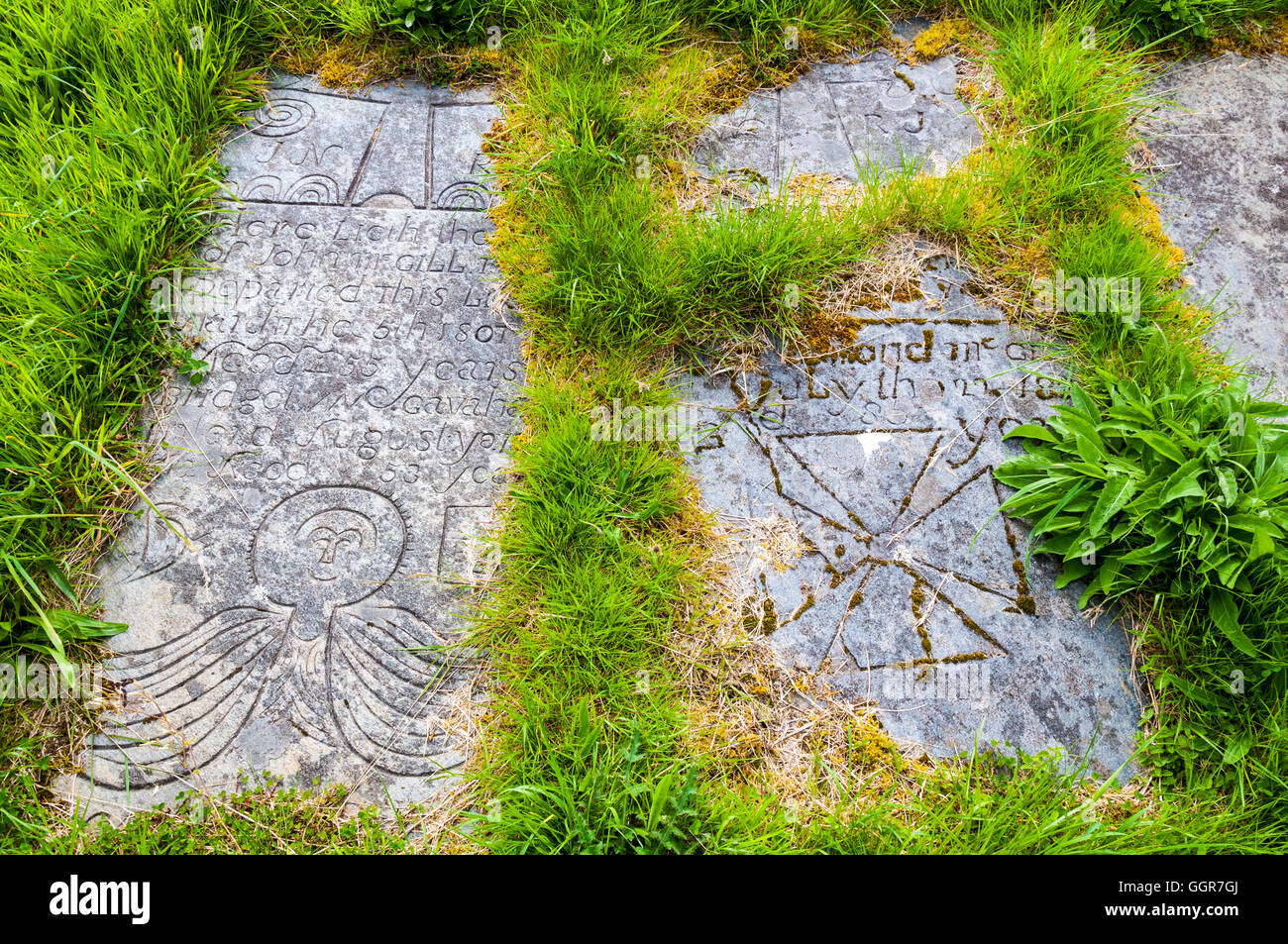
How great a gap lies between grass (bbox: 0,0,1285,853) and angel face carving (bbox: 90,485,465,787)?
0.18 m

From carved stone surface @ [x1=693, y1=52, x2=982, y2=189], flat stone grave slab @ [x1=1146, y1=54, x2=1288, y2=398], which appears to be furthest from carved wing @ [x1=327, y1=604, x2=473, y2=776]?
flat stone grave slab @ [x1=1146, y1=54, x2=1288, y2=398]

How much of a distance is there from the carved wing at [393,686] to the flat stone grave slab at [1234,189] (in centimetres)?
305

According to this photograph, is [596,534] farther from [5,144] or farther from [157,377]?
[5,144]

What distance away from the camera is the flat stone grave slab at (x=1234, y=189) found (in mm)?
3027

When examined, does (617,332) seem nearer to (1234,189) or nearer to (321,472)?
(321,472)

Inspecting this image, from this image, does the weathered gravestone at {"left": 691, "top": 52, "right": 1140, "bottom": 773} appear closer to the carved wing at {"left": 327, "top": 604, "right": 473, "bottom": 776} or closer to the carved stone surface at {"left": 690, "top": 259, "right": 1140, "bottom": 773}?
the carved stone surface at {"left": 690, "top": 259, "right": 1140, "bottom": 773}

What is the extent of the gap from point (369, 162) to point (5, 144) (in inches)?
54.5

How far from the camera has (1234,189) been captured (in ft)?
10.9

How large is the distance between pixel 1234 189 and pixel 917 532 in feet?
7.02

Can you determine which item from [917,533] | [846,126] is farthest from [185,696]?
[846,126]

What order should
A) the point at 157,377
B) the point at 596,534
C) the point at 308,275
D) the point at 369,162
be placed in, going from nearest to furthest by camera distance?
the point at 596,534, the point at 157,377, the point at 308,275, the point at 369,162

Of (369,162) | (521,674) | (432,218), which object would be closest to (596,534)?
(521,674)

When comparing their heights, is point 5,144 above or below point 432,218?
above

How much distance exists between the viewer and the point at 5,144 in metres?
3.19
